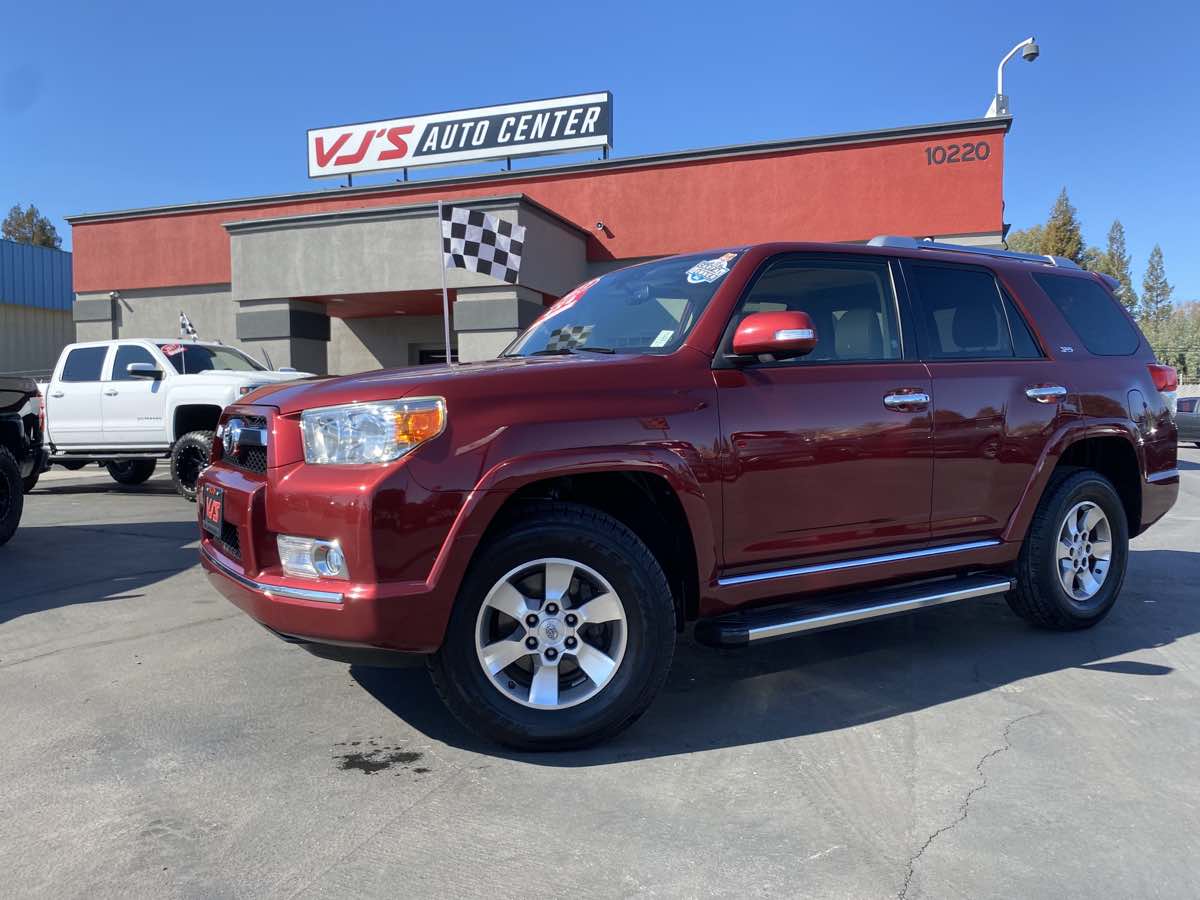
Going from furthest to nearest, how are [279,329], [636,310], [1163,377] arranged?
1. [279,329]
2. [1163,377]
3. [636,310]

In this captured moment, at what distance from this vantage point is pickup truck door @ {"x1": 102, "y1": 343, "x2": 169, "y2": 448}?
33.4 feet

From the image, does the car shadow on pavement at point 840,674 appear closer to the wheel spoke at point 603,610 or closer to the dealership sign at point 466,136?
the wheel spoke at point 603,610

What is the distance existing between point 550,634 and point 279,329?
15.4m

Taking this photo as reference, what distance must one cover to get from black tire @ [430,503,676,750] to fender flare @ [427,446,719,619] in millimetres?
105

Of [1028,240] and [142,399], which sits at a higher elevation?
[1028,240]

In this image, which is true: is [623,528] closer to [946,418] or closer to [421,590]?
[421,590]

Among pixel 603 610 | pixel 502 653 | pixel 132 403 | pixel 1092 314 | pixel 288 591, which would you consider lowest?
pixel 502 653

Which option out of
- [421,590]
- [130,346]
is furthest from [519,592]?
[130,346]

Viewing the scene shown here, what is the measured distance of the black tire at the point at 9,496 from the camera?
680 centimetres

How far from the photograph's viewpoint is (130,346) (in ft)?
34.7

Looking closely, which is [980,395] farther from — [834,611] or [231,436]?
[231,436]

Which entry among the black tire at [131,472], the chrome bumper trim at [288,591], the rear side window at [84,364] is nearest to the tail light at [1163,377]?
the chrome bumper trim at [288,591]

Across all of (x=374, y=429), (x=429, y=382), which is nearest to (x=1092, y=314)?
(x=429, y=382)

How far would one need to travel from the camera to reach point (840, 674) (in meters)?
3.96
